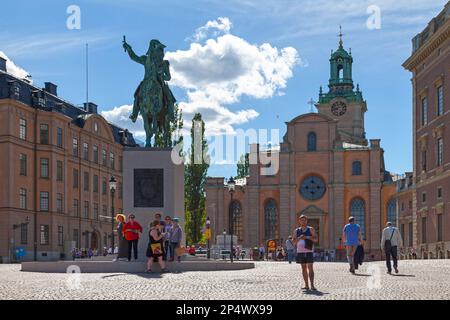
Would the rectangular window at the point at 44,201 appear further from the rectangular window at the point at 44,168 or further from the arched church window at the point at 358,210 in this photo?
the arched church window at the point at 358,210

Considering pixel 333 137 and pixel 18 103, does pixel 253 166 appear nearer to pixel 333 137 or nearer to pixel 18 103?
pixel 333 137

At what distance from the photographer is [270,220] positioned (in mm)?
81500

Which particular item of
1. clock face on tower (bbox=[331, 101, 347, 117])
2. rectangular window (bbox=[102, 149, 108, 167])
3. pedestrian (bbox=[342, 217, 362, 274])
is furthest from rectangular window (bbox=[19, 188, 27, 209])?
clock face on tower (bbox=[331, 101, 347, 117])

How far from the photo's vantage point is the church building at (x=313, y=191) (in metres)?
78.5

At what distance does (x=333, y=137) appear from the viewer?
79.8 meters

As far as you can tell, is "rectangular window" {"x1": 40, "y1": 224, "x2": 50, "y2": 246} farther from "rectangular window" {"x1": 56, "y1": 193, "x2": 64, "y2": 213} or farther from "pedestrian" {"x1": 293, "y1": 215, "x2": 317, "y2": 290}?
"pedestrian" {"x1": 293, "y1": 215, "x2": 317, "y2": 290}

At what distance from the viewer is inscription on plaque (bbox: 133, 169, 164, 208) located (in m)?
26.1

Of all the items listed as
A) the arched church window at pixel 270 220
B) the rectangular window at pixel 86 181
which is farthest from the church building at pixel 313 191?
the rectangular window at pixel 86 181

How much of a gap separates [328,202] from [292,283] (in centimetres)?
6131

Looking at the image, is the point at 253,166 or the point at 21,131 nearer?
the point at 21,131

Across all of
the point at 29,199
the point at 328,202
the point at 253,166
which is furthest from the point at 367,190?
the point at 29,199

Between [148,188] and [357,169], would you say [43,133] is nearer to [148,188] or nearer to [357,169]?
[357,169]

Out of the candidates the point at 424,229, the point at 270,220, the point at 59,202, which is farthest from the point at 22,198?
the point at 424,229

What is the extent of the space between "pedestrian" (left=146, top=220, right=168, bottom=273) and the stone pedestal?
3.74 metres
